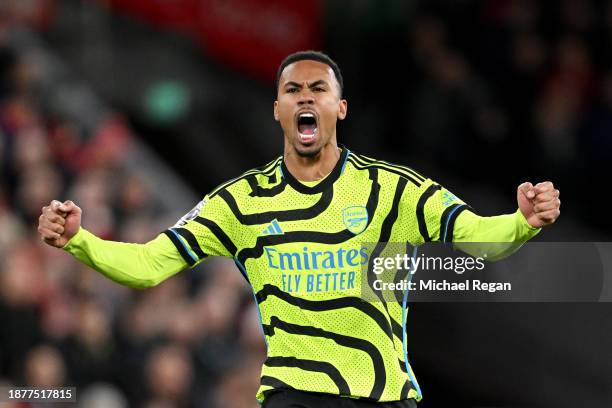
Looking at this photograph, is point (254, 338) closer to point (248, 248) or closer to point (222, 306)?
point (222, 306)

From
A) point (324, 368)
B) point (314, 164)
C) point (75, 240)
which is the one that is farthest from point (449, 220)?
point (75, 240)

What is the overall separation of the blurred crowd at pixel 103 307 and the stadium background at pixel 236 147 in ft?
0.06

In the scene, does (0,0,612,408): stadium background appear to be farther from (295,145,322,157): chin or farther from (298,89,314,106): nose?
(298,89,314,106): nose

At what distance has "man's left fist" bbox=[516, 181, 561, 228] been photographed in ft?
16.8

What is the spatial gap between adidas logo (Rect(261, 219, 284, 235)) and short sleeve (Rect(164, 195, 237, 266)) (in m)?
0.18

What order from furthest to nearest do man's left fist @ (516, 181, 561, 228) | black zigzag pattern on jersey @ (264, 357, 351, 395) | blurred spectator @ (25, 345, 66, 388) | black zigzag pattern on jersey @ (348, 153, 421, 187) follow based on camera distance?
1. blurred spectator @ (25, 345, 66, 388)
2. black zigzag pattern on jersey @ (348, 153, 421, 187)
3. black zigzag pattern on jersey @ (264, 357, 351, 395)
4. man's left fist @ (516, 181, 561, 228)

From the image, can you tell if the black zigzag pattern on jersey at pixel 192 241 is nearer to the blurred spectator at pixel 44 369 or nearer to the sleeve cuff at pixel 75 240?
the sleeve cuff at pixel 75 240

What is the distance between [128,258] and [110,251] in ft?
0.27

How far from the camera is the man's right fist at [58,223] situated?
530cm

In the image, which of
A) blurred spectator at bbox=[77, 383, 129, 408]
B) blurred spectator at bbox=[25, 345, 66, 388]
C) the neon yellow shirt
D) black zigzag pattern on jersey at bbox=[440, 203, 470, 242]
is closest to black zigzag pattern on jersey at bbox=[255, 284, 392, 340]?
the neon yellow shirt

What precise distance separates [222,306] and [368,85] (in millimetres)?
3950

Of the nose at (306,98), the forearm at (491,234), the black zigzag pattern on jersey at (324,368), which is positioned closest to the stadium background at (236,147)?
the forearm at (491,234)

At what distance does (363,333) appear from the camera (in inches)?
212

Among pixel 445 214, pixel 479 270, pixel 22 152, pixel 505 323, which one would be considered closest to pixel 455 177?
pixel 505 323
